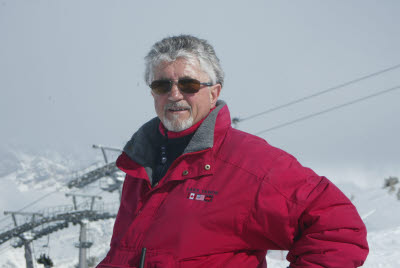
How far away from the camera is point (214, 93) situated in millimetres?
2809

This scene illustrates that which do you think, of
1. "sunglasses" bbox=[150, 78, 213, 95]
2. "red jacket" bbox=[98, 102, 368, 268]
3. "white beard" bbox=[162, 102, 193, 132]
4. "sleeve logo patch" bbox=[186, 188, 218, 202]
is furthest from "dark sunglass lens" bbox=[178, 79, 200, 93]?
"sleeve logo patch" bbox=[186, 188, 218, 202]

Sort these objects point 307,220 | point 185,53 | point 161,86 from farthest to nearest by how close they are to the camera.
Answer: point 161,86
point 185,53
point 307,220

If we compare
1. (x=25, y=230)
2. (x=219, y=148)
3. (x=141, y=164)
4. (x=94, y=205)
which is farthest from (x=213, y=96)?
(x=25, y=230)

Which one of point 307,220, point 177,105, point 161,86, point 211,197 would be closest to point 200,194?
point 211,197

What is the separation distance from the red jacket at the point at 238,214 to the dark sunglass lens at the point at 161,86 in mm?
367

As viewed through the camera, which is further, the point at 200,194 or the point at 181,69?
the point at 181,69

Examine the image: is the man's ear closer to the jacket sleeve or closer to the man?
the man

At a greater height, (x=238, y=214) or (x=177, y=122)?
(x=177, y=122)

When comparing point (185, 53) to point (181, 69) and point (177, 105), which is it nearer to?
point (181, 69)

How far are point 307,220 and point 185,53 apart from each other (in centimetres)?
125

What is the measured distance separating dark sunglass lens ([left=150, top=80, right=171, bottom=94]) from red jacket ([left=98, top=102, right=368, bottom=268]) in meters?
0.37

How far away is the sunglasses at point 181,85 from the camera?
2.60 metres

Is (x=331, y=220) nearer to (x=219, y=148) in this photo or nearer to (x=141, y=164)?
(x=219, y=148)

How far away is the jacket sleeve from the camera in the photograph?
1941 millimetres
